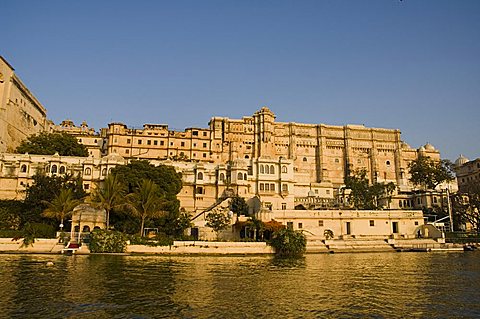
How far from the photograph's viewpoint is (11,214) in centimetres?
4600

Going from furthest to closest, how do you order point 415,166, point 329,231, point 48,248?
1. point 415,166
2. point 329,231
3. point 48,248

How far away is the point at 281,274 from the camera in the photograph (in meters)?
25.7

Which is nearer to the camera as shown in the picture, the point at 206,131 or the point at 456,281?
the point at 456,281

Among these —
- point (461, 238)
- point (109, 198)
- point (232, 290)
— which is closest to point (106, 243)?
point (109, 198)

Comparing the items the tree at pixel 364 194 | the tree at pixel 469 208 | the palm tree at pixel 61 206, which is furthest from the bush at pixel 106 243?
the tree at pixel 469 208

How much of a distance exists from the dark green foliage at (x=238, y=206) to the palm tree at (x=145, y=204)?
10.9 m

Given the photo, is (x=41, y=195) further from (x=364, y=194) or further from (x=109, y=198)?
(x=364, y=194)

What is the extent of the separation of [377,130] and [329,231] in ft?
192

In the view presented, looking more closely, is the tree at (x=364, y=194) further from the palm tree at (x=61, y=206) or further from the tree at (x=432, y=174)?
the palm tree at (x=61, y=206)

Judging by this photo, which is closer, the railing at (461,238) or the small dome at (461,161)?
the railing at (461,238)

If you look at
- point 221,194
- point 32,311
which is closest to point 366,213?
point 221,194

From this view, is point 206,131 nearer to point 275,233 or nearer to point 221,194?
point 221,194

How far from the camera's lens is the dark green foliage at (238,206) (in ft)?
168

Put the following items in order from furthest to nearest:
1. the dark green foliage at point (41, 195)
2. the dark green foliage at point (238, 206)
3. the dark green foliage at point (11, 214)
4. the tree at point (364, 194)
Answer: the tree at point (364, 194), the dark green foliage at point (238, 206), the dark green foliage at point (41, 195), the dark green foliage at point (11, 214)
